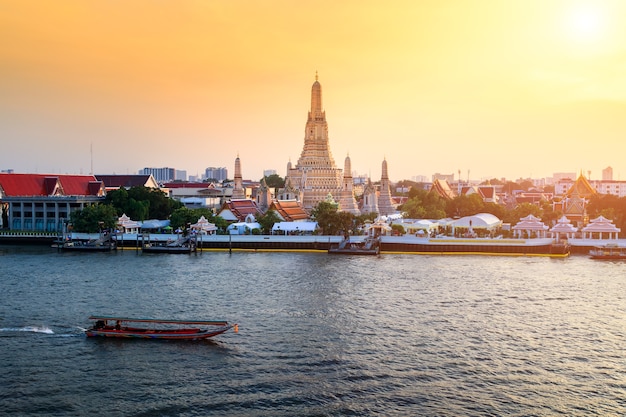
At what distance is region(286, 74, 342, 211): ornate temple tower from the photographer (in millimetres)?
78438

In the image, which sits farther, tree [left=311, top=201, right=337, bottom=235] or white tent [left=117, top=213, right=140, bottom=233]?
white tent [left=117, top=213, right=140, bottom=233]

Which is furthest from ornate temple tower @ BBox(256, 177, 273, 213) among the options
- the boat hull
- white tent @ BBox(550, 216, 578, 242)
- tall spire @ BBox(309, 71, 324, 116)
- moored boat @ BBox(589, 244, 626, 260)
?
A: the boat hull

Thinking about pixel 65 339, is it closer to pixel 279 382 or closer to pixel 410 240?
pixel 279 382

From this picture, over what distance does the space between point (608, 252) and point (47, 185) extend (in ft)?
172

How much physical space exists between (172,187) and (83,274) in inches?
2223

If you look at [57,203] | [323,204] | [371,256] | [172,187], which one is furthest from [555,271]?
[172,187]

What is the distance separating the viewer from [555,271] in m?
38.5

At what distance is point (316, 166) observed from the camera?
7969cm

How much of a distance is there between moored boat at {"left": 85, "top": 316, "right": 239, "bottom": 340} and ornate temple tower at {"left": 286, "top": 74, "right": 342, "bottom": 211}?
174ft

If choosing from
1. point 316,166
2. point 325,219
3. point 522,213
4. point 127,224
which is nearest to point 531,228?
point 522,213

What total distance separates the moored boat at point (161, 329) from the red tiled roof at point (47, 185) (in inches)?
1834

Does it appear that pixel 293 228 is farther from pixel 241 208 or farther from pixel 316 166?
pixel 316 166

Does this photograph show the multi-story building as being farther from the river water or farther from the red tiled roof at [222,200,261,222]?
the river water

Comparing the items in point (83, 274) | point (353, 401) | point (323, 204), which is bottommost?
point (353, 401)
